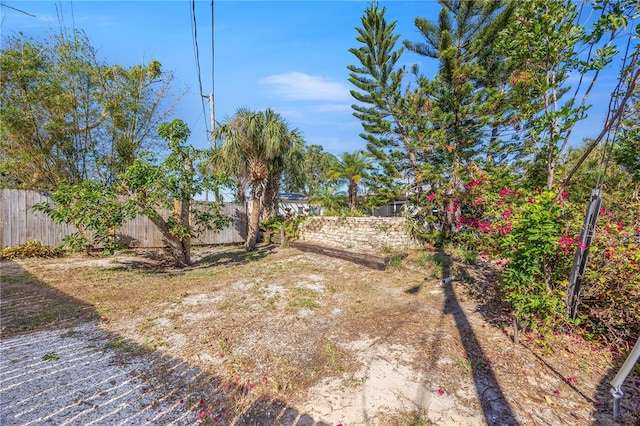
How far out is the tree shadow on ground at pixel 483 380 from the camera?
185cm

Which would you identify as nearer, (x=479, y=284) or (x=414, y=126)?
(x=479, y=284)

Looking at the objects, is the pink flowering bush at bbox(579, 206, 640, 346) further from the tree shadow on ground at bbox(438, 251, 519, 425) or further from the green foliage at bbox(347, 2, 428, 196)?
the green foliage at bbox(347, 2, 428, 196)

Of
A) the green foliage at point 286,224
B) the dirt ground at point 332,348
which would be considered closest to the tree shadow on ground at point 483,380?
the dirt ground at point 332,348

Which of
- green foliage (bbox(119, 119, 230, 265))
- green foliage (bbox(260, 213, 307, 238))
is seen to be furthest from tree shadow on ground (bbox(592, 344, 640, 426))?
green foliage (bbox(260, 213, 307, 238))

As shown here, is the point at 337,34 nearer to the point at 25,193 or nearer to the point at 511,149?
the point at 511,149

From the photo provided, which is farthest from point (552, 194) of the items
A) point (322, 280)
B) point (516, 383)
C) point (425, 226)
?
point (425, 226)

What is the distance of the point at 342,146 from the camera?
1353cm

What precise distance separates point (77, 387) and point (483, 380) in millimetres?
3211

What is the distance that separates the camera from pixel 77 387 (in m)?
2.06

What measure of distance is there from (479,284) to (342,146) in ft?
33.1

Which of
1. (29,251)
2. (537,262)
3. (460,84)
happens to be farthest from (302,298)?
(460,84)

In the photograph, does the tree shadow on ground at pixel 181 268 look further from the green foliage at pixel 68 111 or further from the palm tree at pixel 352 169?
the palm tree at pixel 352 169

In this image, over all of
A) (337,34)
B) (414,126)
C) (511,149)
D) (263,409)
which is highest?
(337,34)

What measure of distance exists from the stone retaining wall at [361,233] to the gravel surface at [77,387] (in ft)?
20.4
